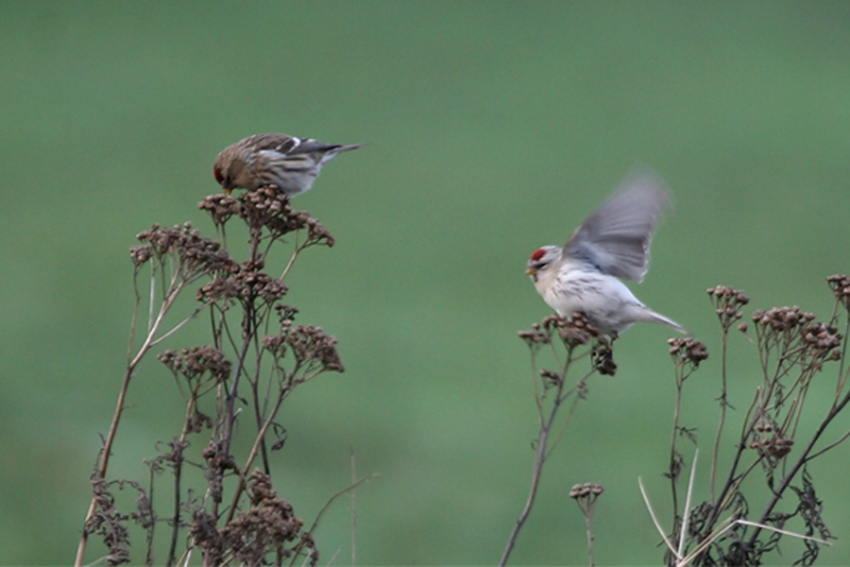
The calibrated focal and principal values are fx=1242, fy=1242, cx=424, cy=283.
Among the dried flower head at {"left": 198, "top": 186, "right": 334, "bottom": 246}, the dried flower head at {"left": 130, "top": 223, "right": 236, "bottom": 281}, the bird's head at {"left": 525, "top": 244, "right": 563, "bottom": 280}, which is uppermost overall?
the bird's head at {"left": 525, "top": 244, "right": 563, "bottom": 280}

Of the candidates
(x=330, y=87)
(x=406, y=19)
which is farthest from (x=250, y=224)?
(x=406, y=19)

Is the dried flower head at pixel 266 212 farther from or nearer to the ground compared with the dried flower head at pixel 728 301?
farther from the ground

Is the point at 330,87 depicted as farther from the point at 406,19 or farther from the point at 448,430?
the point at 448,430

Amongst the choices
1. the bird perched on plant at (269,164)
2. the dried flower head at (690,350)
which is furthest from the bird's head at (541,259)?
the bird perched on plant at (269,164)

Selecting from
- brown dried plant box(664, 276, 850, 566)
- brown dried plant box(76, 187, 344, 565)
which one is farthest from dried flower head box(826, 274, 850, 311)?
brown dried plant box(76, 187, 344, 565)

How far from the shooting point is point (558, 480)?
10109 millimetres

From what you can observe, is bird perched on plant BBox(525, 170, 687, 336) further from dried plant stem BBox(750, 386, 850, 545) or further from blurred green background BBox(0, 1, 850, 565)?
blurred green background BBox(0, 1, 850, 565)

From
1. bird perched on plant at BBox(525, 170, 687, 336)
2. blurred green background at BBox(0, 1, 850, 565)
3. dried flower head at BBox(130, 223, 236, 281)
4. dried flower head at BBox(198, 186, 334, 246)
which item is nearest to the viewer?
dried flower head at BBox(130, 223, 236, 281)

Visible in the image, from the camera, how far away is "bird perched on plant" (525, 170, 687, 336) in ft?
15.5

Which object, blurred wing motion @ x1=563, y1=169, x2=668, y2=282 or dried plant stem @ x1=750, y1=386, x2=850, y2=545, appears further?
blurred wing motion @ x1=563, y1=169, x2=668, y2=282

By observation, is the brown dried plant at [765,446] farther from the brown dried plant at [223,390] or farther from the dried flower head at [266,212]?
the dried flower head at [266,212]

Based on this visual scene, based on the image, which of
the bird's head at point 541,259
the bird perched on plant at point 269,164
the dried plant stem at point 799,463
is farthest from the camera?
the bird perched on plant at point 269,164

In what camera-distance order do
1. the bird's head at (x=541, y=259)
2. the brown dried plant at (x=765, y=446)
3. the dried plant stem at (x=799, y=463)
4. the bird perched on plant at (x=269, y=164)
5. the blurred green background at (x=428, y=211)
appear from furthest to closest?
1. the blurred green background at (x=428, y=211)
2. the bird perched on plant at (x=269, y=164)
3. the bird's head at (x=541, y=259)
4. the brown dried plant at (x=765, y=446)
5. the dried plant stem at (x=799, y=463)

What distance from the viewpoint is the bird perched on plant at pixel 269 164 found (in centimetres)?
600
